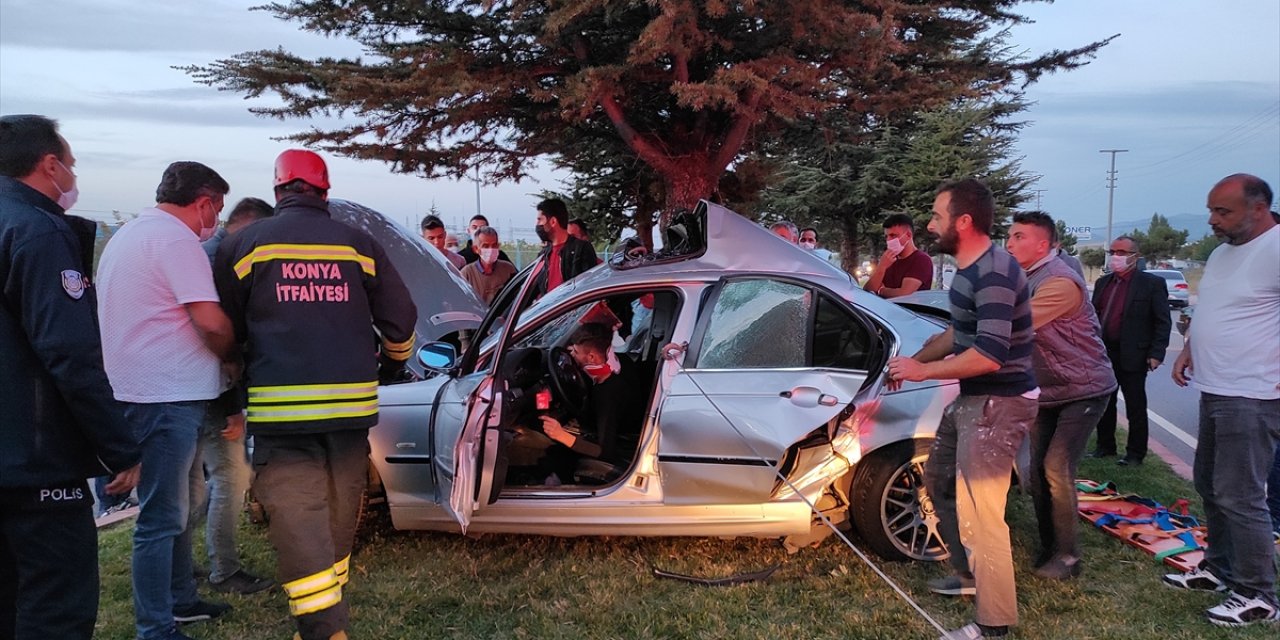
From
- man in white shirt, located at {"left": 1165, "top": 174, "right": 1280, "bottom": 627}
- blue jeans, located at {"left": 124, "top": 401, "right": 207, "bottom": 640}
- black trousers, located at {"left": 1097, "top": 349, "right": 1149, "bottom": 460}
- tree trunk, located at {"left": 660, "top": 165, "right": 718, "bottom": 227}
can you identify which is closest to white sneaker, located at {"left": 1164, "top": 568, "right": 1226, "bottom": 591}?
man in white shirt, located at {"left": 1165, "top": 174, "right": 1280, "bottom": 627}

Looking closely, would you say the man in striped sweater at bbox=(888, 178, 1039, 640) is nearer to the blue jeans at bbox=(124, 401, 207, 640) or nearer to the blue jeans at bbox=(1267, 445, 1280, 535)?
the blue jeans at bbox=(1267, 445, 1280, 535)

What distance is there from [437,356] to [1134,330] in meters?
5.28

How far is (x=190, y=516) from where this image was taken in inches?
145

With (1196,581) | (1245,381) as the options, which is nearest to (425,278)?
(1245,381)

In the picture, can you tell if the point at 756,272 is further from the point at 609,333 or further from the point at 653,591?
the point at 653,591

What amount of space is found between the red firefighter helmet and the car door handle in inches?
86.4

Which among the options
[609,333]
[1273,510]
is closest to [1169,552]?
[1273,510]

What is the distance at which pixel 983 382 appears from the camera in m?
3.26

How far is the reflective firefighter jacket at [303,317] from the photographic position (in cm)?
277

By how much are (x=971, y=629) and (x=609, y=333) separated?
7.36 ft

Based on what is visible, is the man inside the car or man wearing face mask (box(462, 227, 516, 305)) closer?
the man inside the car

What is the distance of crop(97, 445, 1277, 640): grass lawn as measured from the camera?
3488mm

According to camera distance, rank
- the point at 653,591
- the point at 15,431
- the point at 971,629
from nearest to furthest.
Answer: the point at 15,431 < the point at 971,629 < the point at 653,591

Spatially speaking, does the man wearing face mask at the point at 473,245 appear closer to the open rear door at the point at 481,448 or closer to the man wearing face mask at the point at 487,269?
the man wearing face mask at the point at 487,269
